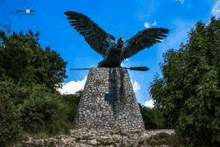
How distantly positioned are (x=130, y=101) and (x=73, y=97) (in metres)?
4.98

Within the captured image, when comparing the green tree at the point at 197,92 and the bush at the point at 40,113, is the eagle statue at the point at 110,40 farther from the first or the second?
the green tree at the point at 197,92

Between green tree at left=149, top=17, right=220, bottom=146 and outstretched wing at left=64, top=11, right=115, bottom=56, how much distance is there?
8.89 m

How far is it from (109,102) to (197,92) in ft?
28.8

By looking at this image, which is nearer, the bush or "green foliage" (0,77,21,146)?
"green foliage" (0,77,21,146)

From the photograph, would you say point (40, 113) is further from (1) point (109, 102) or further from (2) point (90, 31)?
(2) point (90, 31)

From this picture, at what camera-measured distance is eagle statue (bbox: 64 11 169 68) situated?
1677cm

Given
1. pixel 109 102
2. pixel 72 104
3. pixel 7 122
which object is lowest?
pixel 7 122

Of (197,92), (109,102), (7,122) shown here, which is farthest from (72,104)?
(197,92)

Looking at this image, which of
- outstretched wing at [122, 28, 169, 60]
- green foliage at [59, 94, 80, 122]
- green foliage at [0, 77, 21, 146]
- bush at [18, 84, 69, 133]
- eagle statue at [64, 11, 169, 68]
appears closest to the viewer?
green foliage at [0, 77, 21, 146]

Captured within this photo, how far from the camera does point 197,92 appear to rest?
751cm

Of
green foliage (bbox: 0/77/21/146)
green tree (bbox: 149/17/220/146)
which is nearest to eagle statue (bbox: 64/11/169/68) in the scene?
green tree (bbox: 149/17/220/146)

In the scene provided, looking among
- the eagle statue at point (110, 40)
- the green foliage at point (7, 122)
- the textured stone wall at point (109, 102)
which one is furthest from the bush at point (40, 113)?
the eagle statue at point (110, 40)

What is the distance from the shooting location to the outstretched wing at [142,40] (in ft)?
56.9

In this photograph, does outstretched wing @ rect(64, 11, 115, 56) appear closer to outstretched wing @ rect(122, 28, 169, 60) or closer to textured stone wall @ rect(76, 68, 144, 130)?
outstretched wing @ rect(122, 28, 169, 60)
